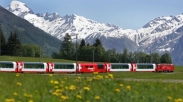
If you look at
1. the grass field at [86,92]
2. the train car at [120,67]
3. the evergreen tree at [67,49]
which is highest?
the evergreen tree at [67,49]

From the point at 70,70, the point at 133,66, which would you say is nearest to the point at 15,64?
the point at 70,70

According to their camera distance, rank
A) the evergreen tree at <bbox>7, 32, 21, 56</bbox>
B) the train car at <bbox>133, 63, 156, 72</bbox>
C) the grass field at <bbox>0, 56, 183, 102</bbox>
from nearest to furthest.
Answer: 1. the grass field at <bbox>0, 56, 183, 102</bbox>
2. the train car at <bbox>133, 63, 156, 72</bbox>
3. the evergreen tree at <bbox>7, 32, 21, 56</bbox>

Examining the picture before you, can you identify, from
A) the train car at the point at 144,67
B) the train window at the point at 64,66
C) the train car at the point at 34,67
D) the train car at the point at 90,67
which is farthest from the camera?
the train car at the point at 144,67

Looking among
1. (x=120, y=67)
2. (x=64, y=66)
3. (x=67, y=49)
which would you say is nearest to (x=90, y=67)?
(x=64, y=66)

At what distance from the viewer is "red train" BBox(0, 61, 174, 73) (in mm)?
77250

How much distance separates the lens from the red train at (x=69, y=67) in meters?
77.2

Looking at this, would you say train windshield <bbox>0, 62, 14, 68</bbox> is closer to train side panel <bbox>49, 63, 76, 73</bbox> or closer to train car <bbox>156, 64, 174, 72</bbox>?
train side panel <bbox>49, 63, 76, 73</bbox>

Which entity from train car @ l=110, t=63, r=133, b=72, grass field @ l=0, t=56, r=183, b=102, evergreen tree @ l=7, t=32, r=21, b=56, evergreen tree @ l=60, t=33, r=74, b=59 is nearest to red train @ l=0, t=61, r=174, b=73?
train car @ l=110, t=63, r=133, b=72

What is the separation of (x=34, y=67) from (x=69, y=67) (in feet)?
35.3

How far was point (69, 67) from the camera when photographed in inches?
3531

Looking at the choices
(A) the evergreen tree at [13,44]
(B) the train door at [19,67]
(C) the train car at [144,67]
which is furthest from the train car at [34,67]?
(A) the evergreen tree at [13,44]

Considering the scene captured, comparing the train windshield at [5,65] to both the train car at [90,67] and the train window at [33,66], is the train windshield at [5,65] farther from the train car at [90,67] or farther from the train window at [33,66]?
the train car at [90,67]

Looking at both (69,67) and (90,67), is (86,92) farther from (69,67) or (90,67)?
Result: (90,67)

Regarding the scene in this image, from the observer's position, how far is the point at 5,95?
10.2 meters
